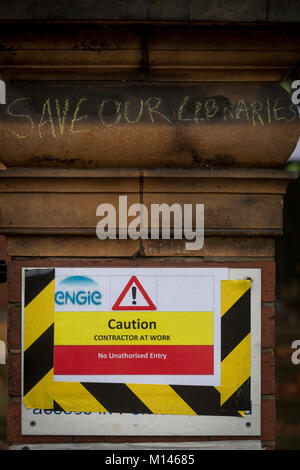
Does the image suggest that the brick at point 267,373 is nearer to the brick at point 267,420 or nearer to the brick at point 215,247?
the brick at point 267,420

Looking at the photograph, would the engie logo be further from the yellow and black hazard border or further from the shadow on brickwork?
the shadow on brickwork

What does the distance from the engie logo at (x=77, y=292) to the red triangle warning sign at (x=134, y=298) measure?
0.12m

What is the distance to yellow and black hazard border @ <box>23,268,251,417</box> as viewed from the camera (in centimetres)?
233

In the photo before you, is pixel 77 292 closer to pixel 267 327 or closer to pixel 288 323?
pixel 267 327

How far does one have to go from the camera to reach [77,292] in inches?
92.5

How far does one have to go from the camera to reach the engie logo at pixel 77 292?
7.70ft

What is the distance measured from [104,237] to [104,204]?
18 cm

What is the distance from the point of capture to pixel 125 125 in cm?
228

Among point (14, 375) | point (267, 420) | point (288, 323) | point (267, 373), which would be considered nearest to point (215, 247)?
point (267, 373)

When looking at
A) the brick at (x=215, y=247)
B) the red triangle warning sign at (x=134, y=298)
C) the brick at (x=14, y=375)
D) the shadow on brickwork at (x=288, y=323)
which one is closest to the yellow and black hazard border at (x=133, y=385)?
the brick at (x=14, y=375)

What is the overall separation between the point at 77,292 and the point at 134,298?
309 millimetres

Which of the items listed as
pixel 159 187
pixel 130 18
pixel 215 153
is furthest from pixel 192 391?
pixel 130 18

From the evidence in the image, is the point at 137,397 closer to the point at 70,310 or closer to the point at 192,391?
the point at 192,391

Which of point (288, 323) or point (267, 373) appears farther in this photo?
point (288, 323)
